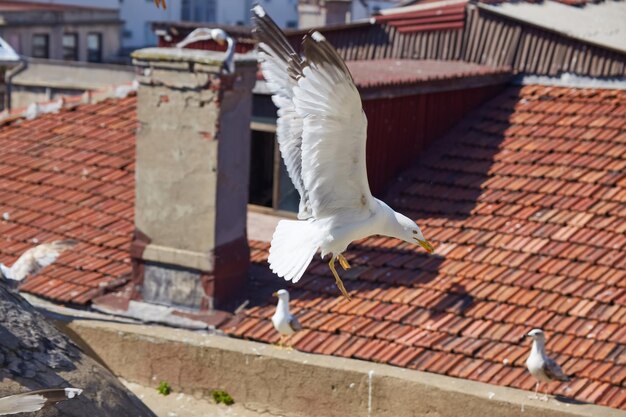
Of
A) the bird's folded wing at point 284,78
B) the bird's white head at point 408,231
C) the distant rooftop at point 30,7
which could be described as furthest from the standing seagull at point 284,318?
the distant rooftop at point 30,7

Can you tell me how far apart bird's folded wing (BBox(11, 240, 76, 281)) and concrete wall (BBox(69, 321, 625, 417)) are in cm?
74

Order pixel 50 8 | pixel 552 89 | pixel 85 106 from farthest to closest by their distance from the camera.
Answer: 1. pixel 50 8
2. pixel 85 106
3. pixel 552 89

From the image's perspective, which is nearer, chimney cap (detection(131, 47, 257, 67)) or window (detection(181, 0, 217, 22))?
chimney cap (detection(131, 47, 257, 67))

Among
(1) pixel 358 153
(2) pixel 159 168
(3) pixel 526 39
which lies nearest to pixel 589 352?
(1) pixel 358 153

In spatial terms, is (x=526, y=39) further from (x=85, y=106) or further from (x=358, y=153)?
(x=358, y=153)

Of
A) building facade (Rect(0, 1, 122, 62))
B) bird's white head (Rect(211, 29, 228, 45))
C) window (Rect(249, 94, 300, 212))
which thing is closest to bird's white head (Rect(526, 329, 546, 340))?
window (Rect(249, 94, 300, 212))

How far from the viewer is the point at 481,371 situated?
8734 mm

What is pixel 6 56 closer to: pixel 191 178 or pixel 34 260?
pixel 34 260

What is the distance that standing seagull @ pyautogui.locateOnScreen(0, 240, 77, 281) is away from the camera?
400 inches

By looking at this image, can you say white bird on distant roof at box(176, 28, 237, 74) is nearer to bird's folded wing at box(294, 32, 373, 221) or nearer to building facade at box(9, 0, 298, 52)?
bird's folded wing at box(294, 32, 373, 221)

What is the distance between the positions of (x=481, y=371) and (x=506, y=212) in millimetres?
2168

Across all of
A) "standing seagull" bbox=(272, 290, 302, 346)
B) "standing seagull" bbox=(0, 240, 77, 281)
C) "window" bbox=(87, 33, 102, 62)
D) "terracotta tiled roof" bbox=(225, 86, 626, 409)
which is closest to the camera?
"terracotta tiled roof" bbox=(225, 86, 626, 409)

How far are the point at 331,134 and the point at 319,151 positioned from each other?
0.58ft

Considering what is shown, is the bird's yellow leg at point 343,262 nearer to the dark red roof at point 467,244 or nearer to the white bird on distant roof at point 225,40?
the dark red roof at point 467,244
